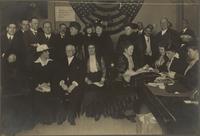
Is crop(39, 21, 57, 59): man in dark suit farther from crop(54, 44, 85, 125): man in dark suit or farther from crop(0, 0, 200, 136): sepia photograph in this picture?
crop(54, 44, 85, 125): man in dark suit

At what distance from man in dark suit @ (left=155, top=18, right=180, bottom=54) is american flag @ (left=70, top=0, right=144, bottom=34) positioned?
0.27 metres

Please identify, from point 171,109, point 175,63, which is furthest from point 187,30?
point 171,109

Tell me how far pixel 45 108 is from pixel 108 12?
987mm

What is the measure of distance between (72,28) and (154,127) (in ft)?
3.69

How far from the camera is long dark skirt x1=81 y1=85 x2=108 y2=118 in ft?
13.9

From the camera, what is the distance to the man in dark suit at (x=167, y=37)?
4246mm

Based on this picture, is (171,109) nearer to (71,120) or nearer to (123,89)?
(123,89)

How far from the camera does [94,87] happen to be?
4.25 metres

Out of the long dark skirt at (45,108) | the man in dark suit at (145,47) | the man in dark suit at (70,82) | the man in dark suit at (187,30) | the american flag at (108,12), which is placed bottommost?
the long dark skirt at (45,108)

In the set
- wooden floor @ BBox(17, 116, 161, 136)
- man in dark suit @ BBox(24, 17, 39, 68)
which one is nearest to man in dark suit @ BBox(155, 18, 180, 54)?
wooden floor @ BBox(17, 116, 161, 136)

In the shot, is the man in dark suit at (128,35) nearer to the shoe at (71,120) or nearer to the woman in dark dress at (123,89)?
the woman in dark dress at (123,89)

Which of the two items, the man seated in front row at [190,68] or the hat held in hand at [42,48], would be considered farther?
the man seated in front row at [190,68]

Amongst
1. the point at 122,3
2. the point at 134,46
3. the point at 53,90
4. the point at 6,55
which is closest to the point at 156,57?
the point at 134,46

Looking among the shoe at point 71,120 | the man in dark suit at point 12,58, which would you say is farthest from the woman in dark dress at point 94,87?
the man in dark suit at point 12,58
